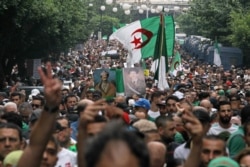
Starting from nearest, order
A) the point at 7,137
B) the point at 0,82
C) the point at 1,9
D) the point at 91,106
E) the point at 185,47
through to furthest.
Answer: the point at 91,106 → the point at 7,137 → the point at 1,9 → the point at 0,82 → the point at 185,47

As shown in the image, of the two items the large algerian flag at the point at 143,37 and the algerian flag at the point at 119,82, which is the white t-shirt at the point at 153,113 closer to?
the algerian flag at the point at 119,82

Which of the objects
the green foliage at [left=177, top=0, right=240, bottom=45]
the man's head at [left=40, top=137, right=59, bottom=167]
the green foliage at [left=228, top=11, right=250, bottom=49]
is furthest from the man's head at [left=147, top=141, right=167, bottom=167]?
the green foliage at [left=177, top=0, right=240, bottom=45]

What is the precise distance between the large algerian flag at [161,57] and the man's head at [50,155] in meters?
11.7

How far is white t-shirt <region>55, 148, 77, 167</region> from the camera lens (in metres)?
6.47

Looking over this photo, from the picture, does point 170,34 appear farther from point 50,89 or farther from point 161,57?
point 50,89

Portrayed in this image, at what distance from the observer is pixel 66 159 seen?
21.3 feet

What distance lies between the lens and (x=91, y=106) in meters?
4.30

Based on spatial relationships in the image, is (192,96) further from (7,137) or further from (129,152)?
(129,152)

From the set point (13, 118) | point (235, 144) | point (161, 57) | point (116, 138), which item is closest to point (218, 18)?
point (161, 57)

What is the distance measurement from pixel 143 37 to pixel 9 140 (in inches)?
507

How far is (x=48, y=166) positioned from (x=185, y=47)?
79381 millimetres

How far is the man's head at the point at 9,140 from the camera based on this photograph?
6.30 m

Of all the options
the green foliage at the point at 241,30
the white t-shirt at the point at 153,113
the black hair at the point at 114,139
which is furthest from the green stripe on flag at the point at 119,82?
the green foliage at the point at 241,30

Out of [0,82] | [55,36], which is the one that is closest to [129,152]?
[0,82]
